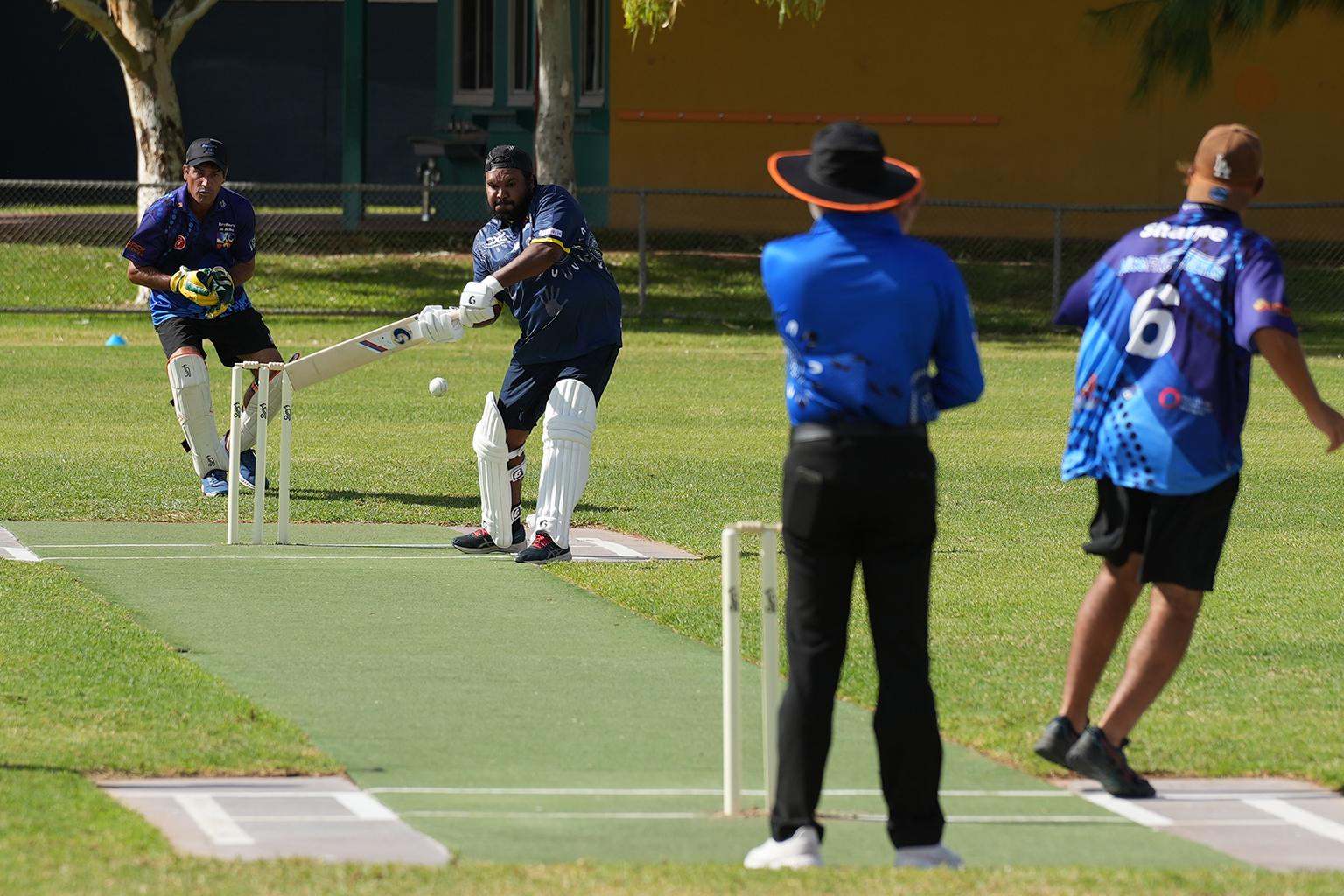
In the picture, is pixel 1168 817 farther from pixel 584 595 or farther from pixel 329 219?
pixel 329 219

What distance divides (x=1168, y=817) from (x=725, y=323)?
19274 mm

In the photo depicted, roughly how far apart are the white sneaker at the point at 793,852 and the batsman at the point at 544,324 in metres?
4.52

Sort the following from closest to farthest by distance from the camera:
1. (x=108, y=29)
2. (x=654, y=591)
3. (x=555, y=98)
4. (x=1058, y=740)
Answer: (x=1058, y=740)
(x=654, y=591)
(x=108, y=29)
(x=555, y=98)

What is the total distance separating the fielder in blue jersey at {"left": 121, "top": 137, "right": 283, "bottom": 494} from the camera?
10.7m

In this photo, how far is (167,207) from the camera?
11031 millimetres

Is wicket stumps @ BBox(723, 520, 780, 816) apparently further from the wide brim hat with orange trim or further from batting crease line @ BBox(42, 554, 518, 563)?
batting crease line @ BBox(42, 554, 518, 563)

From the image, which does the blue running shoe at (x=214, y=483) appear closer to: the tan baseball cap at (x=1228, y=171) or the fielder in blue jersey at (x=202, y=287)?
the fielder in blue jersey at (x=202, y=287)

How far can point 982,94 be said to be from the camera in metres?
28.8

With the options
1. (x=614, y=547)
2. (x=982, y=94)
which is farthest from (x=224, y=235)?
(x=982, y=94)

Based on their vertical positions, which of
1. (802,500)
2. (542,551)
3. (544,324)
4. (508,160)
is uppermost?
(508,160)

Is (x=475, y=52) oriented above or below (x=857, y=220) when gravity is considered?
above

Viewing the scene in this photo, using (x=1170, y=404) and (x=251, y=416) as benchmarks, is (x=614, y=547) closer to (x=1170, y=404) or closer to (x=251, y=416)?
(x=251, y=416)

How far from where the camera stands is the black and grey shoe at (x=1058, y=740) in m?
5.40

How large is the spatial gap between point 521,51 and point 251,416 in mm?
21151
